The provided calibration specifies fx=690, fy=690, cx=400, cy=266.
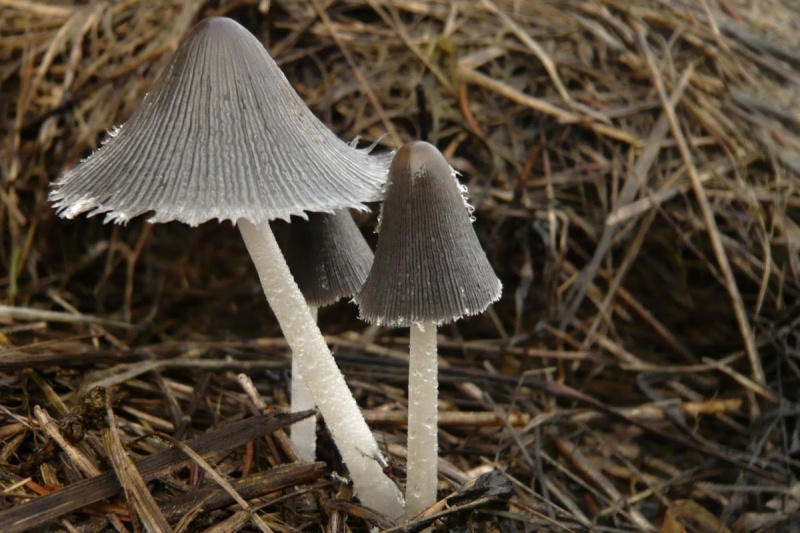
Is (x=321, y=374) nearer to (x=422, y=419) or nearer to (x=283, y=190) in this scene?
(x=422, y=419)

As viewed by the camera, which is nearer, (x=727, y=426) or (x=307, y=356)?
(x=307, y=356)

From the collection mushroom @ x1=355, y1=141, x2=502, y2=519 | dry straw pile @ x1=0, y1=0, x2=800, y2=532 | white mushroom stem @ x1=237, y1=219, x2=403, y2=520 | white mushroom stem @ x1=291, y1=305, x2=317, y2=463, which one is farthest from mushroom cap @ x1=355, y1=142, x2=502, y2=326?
dry straw pile @ x1=0, y1=0, x2=800, y2=532

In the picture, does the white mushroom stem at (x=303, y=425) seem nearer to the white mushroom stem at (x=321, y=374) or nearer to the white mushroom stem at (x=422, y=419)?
the white mushroom stem at (x=321, y=374)

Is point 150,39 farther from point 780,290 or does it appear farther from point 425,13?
point 780,290

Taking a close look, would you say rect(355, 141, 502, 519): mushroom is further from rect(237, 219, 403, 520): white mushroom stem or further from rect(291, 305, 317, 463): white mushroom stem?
rect(291, 305, 317, 463): white mushroom stem

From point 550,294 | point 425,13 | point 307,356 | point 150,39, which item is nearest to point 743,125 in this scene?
point 550,294

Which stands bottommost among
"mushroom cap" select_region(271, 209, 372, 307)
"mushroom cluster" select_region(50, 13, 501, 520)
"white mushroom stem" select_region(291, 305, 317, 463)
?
"white mushroom stem" select_region(291, 305, 317, 463)

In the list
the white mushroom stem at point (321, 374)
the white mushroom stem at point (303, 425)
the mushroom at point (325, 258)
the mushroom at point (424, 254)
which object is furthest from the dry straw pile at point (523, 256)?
the mushroom at point (424, 254)
